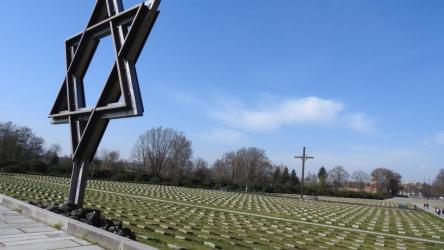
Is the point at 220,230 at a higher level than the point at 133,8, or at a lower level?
lower

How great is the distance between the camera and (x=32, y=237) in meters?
6.79

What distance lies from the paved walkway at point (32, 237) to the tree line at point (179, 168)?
120 ft

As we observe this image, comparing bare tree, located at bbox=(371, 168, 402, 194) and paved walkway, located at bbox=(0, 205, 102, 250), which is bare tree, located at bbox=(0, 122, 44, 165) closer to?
paved walkway, located at bbox=(0, 205, 102, 250)

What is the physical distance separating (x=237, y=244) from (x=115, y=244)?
15.2 feet

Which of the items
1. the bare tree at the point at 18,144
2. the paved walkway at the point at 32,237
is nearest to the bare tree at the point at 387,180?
the bare tree at the point at 18,144

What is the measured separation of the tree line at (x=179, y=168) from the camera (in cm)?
5025

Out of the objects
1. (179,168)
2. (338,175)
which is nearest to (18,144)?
(179,168)

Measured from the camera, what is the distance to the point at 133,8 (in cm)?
866

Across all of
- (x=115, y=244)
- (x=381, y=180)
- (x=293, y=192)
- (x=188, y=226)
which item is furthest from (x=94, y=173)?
(x=381, y=180)

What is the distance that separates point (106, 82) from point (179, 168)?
7457cm

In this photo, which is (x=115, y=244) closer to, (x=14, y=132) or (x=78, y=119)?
(x=78, y=119)

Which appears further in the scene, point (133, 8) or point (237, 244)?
point (237, 244)

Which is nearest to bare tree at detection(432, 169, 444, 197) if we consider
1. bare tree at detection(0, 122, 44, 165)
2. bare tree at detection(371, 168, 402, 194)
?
bare tree at detection(371, 168, 402, 194)

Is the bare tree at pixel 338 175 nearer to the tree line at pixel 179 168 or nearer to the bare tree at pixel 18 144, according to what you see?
the tree line at pixel 179 168
